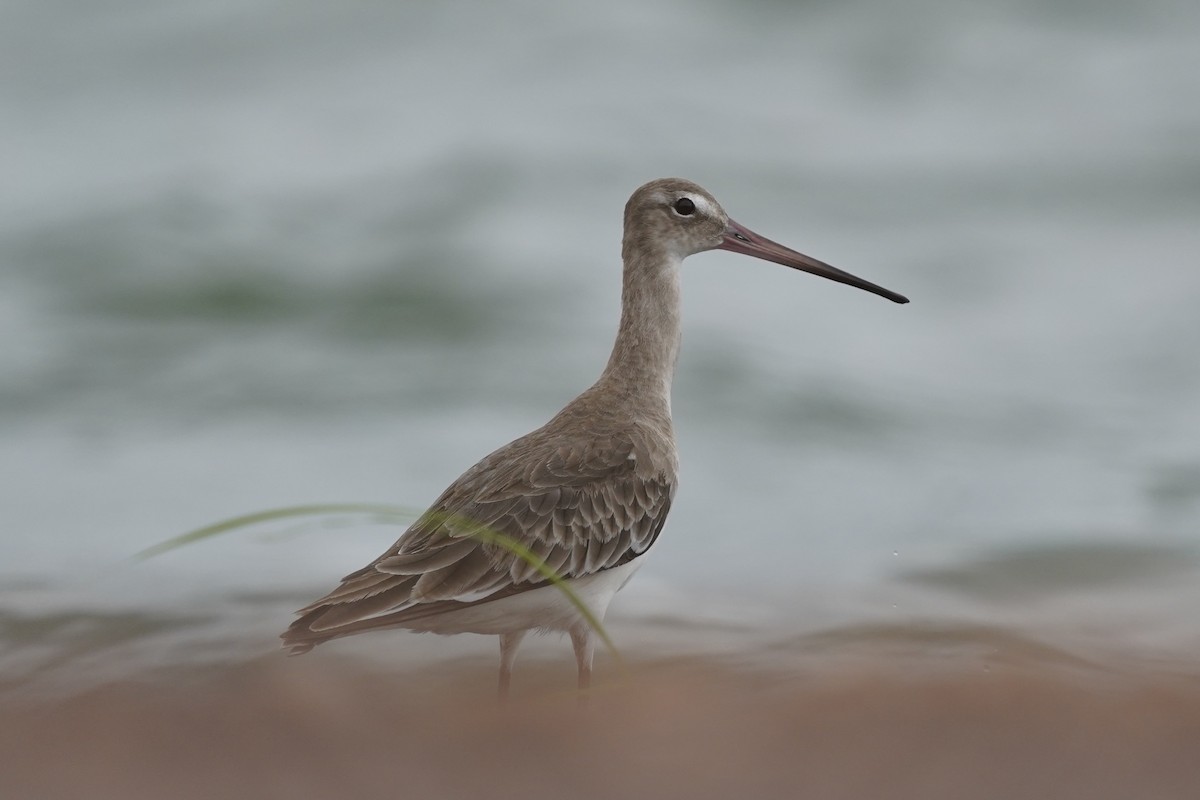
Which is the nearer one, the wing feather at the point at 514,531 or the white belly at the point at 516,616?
the wing feather at the point at 514,531

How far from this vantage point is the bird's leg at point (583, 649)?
21.2ft

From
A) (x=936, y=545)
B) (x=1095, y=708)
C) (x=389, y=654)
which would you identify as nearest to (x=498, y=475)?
(x=389, y=654)

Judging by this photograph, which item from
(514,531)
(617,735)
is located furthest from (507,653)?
(617,735)

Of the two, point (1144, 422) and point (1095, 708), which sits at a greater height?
point (1144, 422)

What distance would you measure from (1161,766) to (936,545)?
11.5 feet

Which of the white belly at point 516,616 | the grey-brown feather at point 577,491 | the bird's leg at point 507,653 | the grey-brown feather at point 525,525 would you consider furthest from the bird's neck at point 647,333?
the bird's leg at point 507,653

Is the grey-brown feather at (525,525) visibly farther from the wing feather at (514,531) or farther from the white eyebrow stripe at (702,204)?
the white eyebrow stripe at (702,204)

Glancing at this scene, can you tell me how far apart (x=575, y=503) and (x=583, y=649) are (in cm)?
62

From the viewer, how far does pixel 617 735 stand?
536 cm

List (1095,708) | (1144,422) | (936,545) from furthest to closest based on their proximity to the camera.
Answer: (1144,422) → (936,545) → (1095,708)

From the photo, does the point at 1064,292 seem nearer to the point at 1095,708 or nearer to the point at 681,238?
the point at 681,238

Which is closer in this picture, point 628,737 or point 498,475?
point 628,737

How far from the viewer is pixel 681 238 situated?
7.63 m

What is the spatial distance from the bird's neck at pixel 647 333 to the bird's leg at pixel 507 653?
1.30 m
